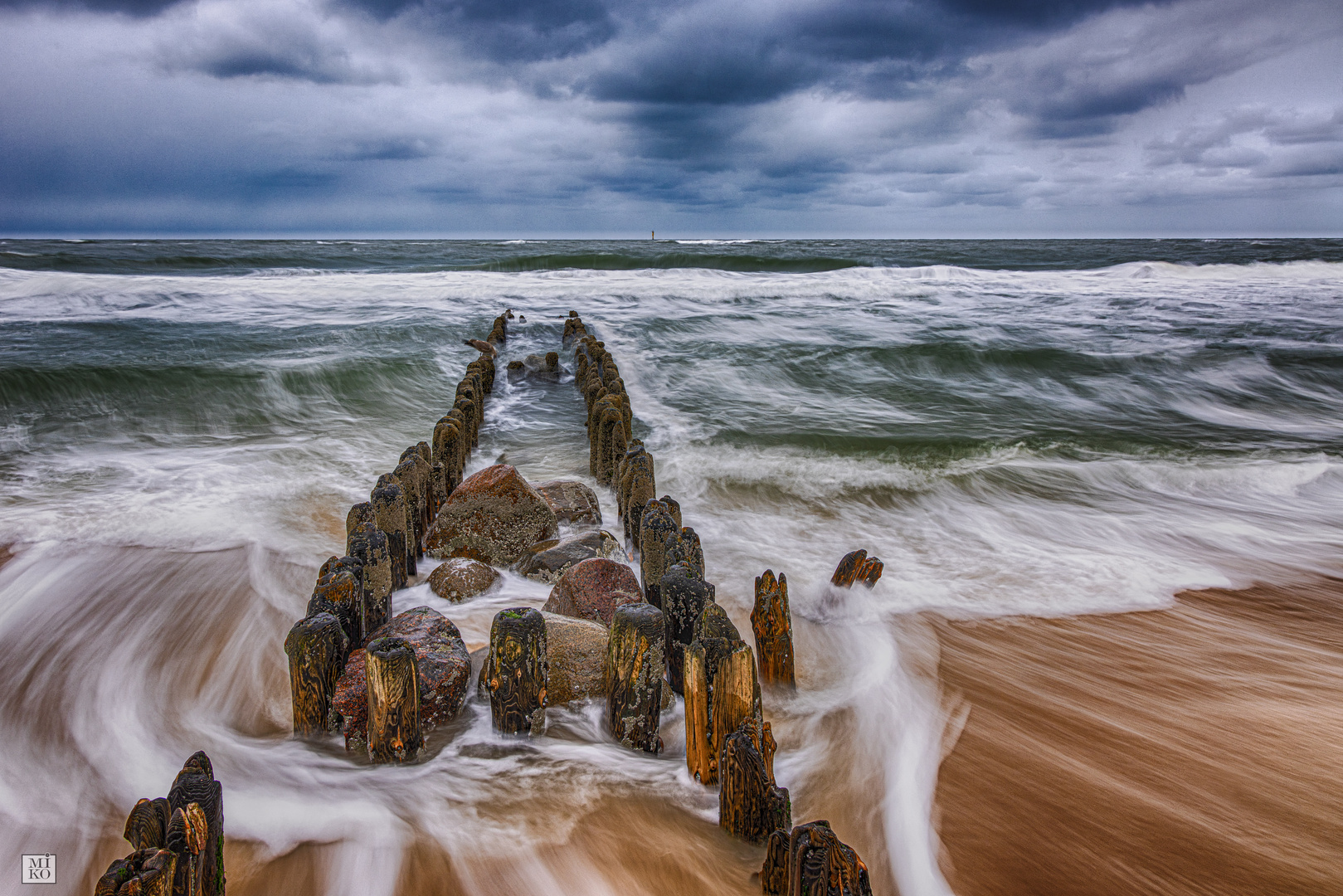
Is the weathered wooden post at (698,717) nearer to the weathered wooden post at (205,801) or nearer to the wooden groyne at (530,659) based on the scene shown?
the wooden groyne at (530,659)

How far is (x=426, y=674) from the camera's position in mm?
2545

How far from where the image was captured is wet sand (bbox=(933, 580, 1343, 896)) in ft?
6.82

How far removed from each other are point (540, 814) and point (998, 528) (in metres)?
4.23

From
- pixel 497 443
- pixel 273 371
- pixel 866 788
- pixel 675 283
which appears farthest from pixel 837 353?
pixel 675 283

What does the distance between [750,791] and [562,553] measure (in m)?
2.08

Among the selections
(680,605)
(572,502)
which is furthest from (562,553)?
(680,605)

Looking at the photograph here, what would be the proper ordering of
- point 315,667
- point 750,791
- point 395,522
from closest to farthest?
point 750,791, point 315,667, point 395,522

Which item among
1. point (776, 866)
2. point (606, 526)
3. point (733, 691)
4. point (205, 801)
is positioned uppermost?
point (205, 801)

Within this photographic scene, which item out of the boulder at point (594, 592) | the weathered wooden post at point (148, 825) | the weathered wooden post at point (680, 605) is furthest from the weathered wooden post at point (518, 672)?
the weathered wooden post at point (148, 825)

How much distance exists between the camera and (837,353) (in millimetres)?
12797

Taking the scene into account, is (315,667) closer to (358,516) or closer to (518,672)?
(518,672)

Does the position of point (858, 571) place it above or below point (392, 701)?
below

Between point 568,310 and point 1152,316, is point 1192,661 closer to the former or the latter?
point 568,310

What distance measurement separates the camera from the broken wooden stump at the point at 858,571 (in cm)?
399
